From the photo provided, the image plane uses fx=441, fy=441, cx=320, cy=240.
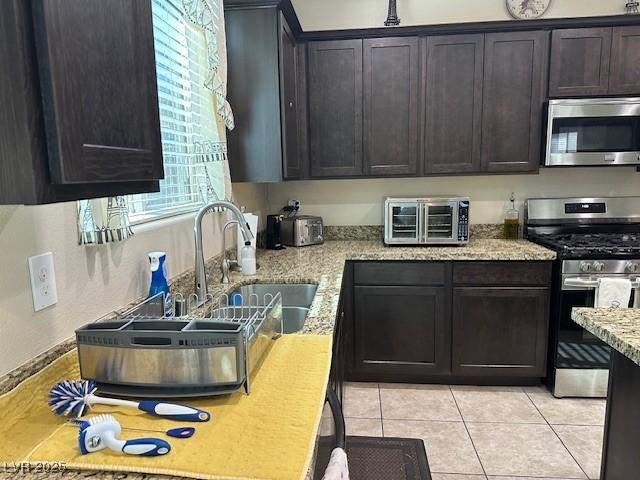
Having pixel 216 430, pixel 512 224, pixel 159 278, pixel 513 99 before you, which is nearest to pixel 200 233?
pixel 159 278

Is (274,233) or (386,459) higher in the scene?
(274,233)

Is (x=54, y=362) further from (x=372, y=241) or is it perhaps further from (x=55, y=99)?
(x=372, y=241)

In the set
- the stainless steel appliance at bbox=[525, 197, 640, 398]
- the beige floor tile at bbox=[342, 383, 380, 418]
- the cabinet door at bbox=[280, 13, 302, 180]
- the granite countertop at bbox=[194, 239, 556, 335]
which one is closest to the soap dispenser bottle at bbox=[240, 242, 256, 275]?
the granite countertop at bbox=[194, 239, 556, 335]

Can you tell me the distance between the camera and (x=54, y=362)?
1.09m

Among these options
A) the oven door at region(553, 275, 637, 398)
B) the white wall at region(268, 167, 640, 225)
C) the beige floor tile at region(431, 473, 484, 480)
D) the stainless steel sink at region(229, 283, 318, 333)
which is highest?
the white wall at region(268, 167, 640, 225)

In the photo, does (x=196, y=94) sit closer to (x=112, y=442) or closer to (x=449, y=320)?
(x=112, y=442)

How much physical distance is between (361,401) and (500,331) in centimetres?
99

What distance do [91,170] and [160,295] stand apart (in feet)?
2.63

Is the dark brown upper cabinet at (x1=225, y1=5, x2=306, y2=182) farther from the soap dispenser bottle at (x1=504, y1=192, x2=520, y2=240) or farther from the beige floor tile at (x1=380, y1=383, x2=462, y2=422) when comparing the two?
the soap dispenser bottle at (x1=504, y1=192, x2=520, y2=240)

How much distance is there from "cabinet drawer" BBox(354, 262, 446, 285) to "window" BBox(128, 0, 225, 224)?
117 cm

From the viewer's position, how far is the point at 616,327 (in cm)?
133

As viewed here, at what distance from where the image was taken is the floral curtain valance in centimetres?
185

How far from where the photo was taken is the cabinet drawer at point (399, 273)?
2793 mm

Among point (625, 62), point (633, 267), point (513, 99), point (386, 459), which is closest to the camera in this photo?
point (386, 459)
